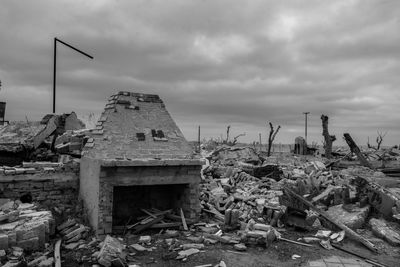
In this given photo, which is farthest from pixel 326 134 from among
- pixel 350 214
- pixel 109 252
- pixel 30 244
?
pixel 30 244

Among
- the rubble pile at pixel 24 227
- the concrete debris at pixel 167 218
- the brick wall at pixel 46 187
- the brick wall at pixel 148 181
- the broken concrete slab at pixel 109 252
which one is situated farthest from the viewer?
the brick wall at pixel 46 187

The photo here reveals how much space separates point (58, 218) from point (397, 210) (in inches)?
368

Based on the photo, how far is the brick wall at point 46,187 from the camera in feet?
28.5

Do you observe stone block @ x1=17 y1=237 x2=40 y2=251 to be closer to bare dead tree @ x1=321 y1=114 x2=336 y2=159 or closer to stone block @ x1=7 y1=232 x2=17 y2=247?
stone block @ x1=7 y1=232 x2=17 y2=247

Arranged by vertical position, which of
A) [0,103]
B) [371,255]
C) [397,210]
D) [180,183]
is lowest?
[371,255]

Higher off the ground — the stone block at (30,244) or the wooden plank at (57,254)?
the stone block at (30,244)

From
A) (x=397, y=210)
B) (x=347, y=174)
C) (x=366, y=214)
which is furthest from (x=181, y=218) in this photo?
(x=347, y=174)

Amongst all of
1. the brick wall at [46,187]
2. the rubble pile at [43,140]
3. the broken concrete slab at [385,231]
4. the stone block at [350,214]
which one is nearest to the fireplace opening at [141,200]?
the brick wall at [46,187]

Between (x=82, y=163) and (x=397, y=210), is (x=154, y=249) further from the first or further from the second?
(x=397, y=210)

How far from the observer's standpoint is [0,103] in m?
16.6

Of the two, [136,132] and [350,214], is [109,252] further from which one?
[350,214]

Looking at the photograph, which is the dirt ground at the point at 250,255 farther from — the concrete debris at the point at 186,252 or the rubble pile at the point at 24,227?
the rubble pile at the point at 24,227

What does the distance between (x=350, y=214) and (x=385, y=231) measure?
1.20m

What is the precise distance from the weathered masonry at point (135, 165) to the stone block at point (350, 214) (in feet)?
13.7
